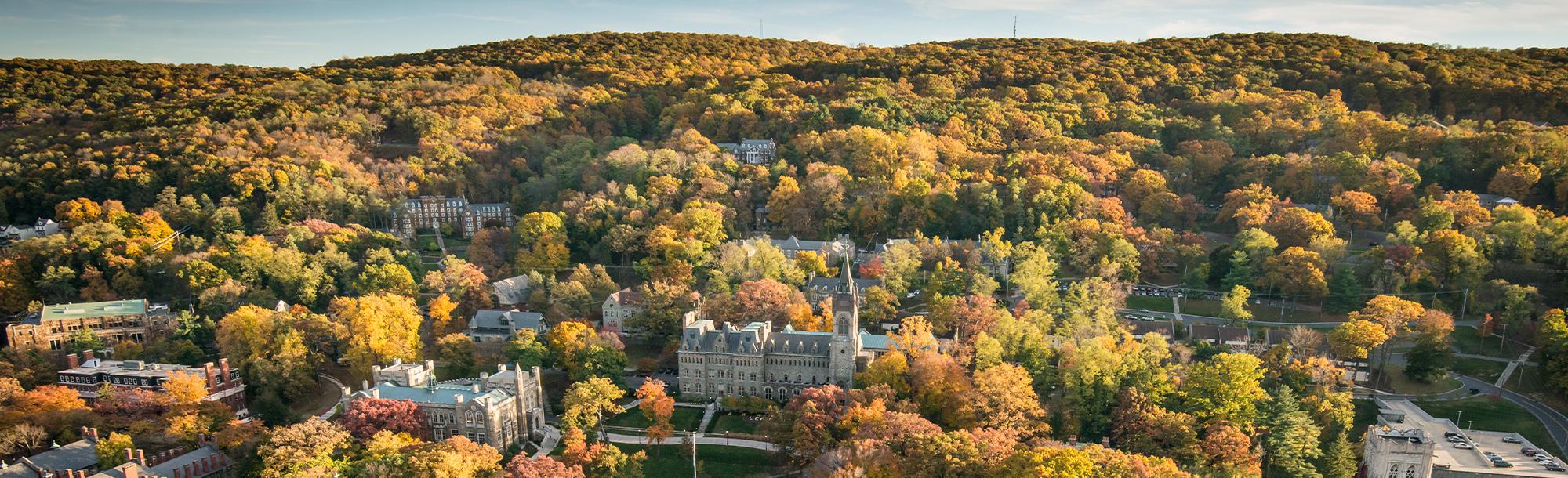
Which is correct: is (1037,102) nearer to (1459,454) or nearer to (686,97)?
(686,97)

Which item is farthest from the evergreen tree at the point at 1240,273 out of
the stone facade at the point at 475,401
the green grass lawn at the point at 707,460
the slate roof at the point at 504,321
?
the slate roof at the point at 504,321

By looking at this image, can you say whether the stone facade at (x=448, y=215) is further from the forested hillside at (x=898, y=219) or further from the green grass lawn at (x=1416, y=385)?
the green grass lawn at (x=1416, y=385)

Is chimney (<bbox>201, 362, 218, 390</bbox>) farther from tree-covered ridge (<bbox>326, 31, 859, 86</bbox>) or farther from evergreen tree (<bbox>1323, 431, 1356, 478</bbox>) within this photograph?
tree-covered ridge (<bbox>326, 31, 859, 86</bbox>)

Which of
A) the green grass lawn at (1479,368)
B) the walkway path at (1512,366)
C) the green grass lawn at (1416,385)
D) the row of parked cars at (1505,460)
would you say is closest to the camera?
the row of parked cars at (1505,460)

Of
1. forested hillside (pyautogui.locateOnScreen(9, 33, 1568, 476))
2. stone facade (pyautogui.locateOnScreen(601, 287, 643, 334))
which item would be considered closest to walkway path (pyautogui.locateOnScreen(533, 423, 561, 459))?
forested hillside (pyautogui.locateOnScreen(9, 33, 1568, 476))

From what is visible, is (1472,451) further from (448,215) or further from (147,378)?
(448,215)

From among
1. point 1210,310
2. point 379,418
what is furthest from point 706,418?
point 1210,310
